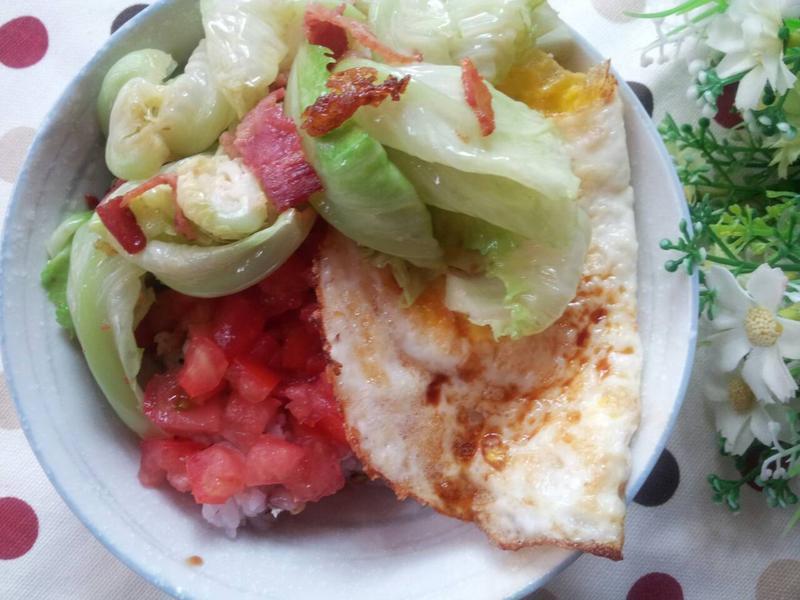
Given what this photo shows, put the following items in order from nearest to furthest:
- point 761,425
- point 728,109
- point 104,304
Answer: point 104,304, point 761,425, point 728,109

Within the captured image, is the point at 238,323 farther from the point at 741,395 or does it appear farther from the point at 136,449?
the point at 741,395

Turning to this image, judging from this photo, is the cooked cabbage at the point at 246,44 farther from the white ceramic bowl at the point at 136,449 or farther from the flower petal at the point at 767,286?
the flower petal at the point at 767,286


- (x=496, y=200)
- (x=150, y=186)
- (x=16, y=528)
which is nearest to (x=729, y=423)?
(x=496, y=200)

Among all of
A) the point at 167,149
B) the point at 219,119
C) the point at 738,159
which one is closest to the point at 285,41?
the point at 219,119

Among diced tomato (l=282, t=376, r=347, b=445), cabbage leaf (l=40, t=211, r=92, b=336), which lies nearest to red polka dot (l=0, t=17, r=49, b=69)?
cabbage leaf (l=40, t=211, r=92, b=336)

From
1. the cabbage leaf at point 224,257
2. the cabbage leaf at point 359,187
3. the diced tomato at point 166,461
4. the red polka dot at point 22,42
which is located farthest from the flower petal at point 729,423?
the red polka dot at point 22,42

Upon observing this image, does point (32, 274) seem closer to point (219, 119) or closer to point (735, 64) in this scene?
point (219, 119)
